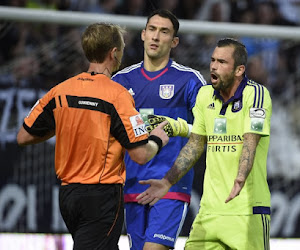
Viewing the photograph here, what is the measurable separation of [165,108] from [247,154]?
1166 mm

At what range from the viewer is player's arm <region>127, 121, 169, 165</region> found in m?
3.88

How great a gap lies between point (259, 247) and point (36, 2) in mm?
5974

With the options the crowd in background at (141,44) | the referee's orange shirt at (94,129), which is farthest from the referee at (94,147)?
the crowd in background at (141,44)

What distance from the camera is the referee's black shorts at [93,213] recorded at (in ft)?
12.4

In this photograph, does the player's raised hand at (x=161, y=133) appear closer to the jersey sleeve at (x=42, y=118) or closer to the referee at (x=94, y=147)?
the referee at (x=94, y=147)

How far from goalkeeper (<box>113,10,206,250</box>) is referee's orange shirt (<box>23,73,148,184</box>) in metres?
1.08

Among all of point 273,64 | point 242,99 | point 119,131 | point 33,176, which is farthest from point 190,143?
point 273,64

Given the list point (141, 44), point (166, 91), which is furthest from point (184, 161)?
point (141, 44)

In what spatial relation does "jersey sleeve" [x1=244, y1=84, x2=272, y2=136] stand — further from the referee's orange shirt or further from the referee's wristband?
the referee's orange shirt

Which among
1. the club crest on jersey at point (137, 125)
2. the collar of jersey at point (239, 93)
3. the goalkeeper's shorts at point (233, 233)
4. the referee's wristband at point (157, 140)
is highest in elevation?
the collar of jersey at point (239, 93)

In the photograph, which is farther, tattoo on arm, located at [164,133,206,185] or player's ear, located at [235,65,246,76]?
tattoo on arm, located at [164,133,206,185]

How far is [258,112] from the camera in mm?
4145

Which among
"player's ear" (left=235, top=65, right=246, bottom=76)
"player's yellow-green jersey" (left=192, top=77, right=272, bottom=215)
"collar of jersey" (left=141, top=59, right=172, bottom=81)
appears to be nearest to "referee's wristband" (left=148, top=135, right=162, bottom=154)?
"player's yellow-green jersey" (left=192, top=77, right=272, bottom=215)

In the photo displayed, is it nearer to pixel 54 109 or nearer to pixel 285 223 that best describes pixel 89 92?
pixel 54 109
